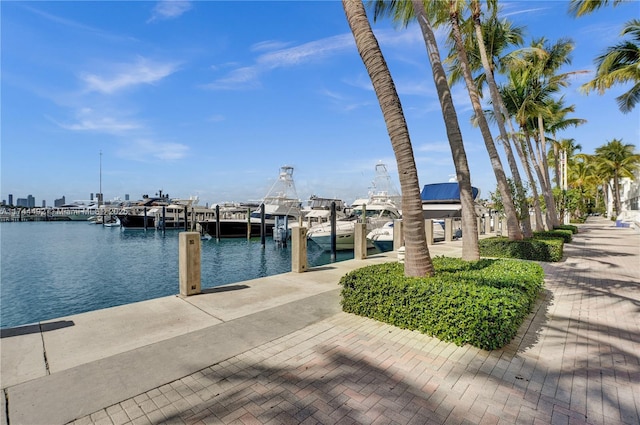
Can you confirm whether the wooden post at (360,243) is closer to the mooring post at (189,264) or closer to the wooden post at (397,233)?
the wooden post at (397,233)

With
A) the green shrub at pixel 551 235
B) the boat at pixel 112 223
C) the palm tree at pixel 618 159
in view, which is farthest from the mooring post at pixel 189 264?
the boat at pixel 112 223

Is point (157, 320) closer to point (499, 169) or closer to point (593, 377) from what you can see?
point (593, 377)

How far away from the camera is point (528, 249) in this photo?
37.6ft

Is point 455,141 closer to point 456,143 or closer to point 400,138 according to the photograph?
point 456,143

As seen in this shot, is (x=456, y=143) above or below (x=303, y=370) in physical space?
above

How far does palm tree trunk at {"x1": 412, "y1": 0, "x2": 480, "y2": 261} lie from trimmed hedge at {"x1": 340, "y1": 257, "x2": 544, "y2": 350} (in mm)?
2014

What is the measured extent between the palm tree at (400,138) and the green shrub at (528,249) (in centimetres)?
796

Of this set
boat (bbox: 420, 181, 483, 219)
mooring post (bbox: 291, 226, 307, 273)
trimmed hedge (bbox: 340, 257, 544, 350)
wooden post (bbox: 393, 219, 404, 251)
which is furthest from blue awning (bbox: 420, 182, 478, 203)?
trimmed hedge (bbox: 340, 257, 544, 350)

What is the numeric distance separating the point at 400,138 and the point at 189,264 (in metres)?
5.02

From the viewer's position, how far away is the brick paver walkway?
279cm

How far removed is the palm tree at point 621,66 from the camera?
13953 millimetres

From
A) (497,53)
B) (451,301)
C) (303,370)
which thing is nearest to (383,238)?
(497,53)

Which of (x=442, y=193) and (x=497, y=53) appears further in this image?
(x=442, y=193)

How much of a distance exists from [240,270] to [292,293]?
11.0 m
